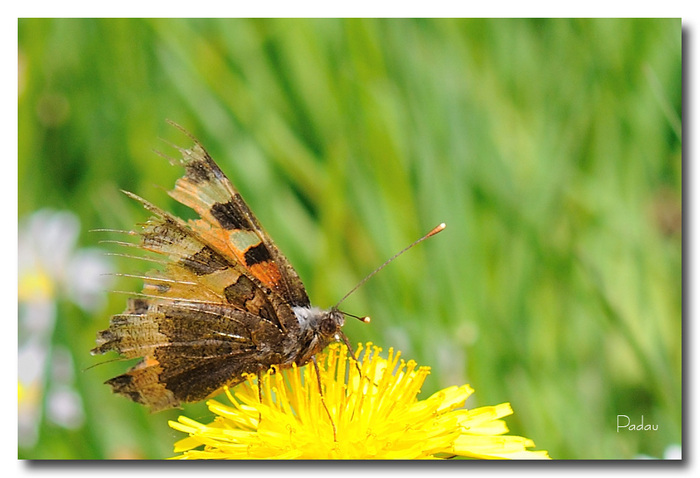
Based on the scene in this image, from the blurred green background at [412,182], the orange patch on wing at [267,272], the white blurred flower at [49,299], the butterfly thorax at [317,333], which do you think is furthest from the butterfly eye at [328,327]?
the white blurred flower at [49,299]

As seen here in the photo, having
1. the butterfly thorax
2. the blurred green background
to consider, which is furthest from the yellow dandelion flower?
the blurred green background

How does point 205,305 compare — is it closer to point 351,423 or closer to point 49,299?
point 351,423

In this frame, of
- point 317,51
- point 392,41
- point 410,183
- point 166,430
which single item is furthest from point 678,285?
point 166,430

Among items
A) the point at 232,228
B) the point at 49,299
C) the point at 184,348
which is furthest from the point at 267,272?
the point at 49,299

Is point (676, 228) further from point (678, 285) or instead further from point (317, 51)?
point (317, 51)

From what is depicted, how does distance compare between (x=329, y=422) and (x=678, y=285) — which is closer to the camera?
(x=329, y=422)
